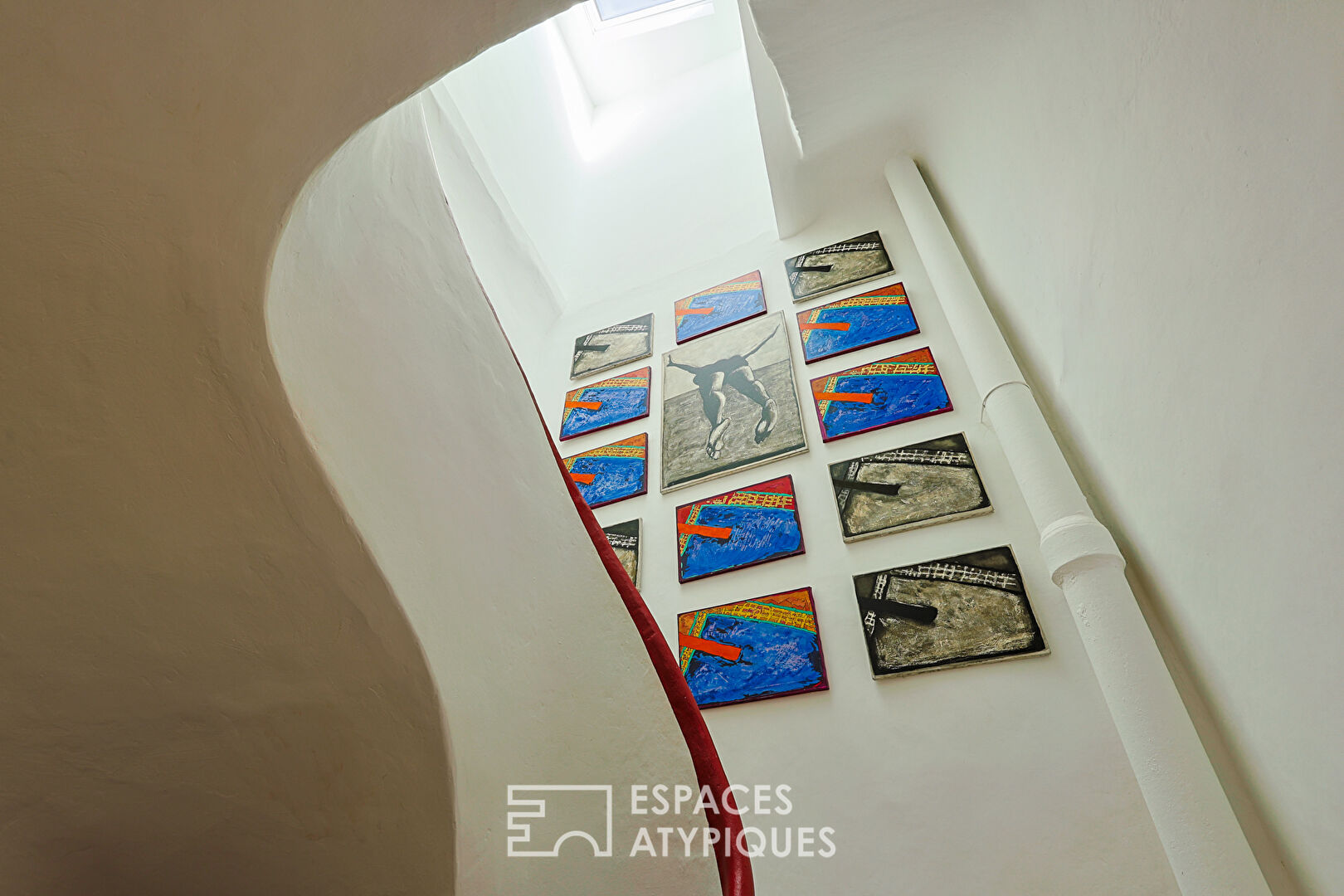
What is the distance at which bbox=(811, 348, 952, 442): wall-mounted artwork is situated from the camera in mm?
3404

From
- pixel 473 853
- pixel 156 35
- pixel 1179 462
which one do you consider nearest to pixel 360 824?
pixel 473 853

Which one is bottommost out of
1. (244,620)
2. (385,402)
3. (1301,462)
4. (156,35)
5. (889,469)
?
(244,620)

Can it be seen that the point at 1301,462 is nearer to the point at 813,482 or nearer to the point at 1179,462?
the point at 1179,462

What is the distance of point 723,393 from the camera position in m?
4.06

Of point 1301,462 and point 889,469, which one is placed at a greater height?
point 889,469

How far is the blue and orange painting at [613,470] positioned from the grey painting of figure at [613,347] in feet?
2.14

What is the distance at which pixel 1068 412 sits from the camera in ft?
8.95

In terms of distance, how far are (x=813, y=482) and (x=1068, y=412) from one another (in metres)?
1.07

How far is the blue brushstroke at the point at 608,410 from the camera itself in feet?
14.1

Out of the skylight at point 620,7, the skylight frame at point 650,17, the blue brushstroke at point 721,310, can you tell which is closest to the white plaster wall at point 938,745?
the blue brushstroke at point 721,310

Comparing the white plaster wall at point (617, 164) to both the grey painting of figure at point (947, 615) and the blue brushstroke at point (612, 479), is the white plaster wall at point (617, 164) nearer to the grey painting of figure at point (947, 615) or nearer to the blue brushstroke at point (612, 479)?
the blue brushstroke at point (612, 479)

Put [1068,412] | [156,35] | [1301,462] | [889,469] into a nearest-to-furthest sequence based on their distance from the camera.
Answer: [156,35]
[1301,462]
[1068,412]
[889,469]

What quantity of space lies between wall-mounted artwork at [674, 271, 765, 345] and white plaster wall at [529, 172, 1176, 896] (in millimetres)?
1186

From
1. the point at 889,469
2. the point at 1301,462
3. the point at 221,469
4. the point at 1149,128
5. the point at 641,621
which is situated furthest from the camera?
the point at 889,469
